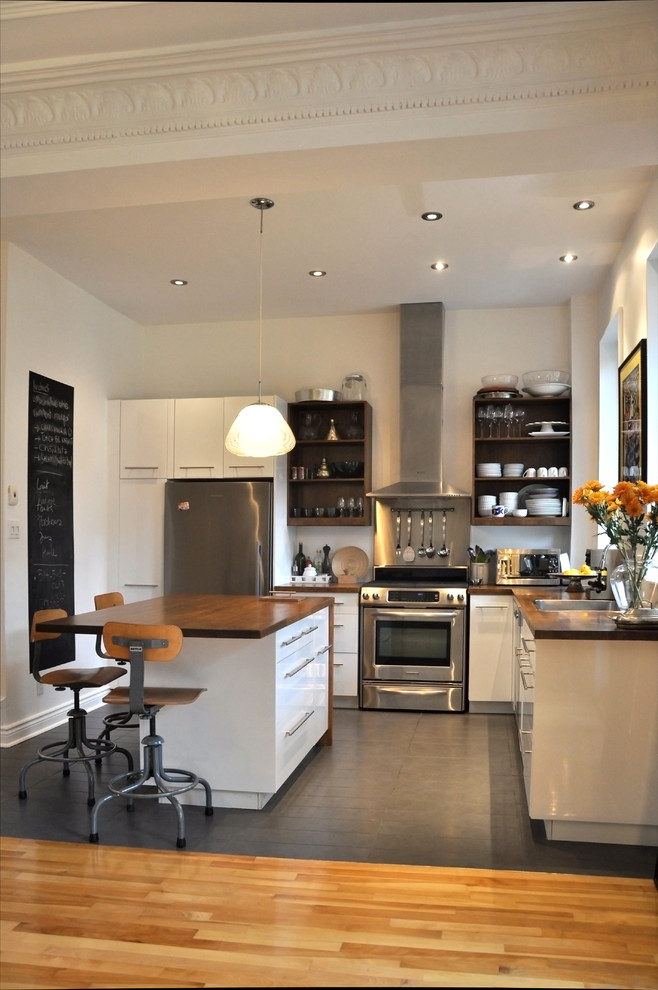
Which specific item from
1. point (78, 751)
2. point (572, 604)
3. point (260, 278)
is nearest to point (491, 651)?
point (572, 604)

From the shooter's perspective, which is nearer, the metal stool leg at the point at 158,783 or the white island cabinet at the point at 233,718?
the metal stool leg at the point at 158,783

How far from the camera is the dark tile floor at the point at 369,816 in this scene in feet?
10.8

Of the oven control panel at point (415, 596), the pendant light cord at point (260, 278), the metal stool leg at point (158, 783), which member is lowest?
the metal stool leg at point (158, 783)

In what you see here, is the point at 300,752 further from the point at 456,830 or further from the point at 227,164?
the point at 227,164

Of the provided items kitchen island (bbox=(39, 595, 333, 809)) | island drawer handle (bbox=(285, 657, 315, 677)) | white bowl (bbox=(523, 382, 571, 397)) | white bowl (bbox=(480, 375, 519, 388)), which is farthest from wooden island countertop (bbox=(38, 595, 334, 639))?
white bowl (bbox=(523, 382, 571, 397))

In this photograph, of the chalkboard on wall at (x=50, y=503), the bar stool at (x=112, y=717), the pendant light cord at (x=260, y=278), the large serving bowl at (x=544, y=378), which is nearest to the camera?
the pendant light cord at (x=260, y=278)

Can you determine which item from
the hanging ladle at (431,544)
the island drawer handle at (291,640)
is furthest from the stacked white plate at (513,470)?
the island drawer handle at (291,640)

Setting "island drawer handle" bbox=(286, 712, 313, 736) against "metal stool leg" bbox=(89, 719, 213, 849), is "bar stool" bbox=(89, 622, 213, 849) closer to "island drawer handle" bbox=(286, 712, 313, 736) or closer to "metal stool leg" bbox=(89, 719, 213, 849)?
"metal stool leg" bbox=(89, 719, 213, 849)

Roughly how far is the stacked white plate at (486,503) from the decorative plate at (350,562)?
103cm

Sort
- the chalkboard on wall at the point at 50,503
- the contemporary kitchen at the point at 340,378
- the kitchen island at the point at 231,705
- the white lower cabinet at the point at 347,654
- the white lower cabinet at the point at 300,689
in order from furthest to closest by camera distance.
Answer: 1. the white lower cabinet at the point at 347,654
2. the chalkboard on wall at the point at 50,503
3. the white lower cabinet at the point at 300,689
4. the kitchen island at the point at 231,705
5. the contemporary kitchen at the point at 340,378

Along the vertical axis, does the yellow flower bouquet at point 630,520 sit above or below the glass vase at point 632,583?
above

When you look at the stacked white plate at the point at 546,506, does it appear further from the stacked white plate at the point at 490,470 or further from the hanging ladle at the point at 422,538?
the hanging ladle at the point at 422,538

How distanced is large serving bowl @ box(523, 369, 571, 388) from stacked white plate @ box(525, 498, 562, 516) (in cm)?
86

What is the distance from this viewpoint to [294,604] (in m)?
4.50
